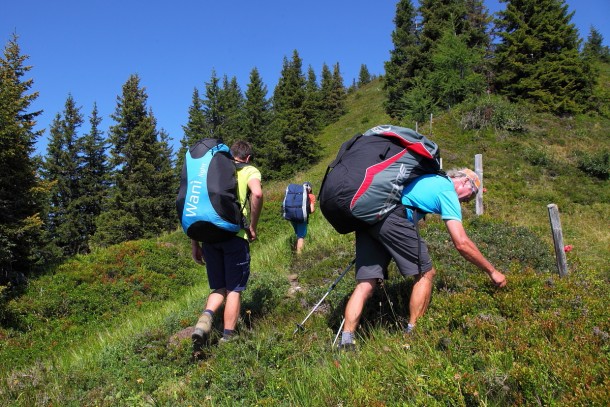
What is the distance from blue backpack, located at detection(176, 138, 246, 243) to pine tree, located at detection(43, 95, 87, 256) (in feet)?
96.7

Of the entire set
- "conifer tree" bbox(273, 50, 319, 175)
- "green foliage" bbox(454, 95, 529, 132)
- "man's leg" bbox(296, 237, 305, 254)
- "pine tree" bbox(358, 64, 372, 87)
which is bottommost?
"man's leg" bbox(296, 237, 305, 254)

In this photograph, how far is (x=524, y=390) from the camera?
1.99 metres

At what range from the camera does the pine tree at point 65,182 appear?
2938 cm

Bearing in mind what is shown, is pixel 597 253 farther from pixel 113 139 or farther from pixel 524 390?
pixel 113 139

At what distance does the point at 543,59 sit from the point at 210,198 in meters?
24.4

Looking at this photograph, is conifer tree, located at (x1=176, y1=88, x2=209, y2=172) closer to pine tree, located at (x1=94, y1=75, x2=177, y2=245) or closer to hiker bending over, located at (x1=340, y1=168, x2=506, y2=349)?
pine tree, located at (x1=94, y1=75, x2=177, y2=245)

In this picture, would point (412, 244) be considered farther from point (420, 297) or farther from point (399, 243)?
point (420, 297)

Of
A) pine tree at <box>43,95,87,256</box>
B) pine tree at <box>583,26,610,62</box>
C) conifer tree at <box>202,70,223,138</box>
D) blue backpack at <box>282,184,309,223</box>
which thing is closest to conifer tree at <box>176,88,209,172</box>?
conifer tree at <box>202,70,223,138</box>

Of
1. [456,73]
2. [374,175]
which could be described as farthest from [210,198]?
[456,73]

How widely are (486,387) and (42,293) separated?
10.4 metres

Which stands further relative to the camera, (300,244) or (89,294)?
(89,294)

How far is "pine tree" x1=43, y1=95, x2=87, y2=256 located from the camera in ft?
96.4

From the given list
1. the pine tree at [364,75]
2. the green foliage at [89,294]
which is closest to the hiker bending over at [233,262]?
the green foliage at [89,294]

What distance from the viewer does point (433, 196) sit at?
3.11 meters
